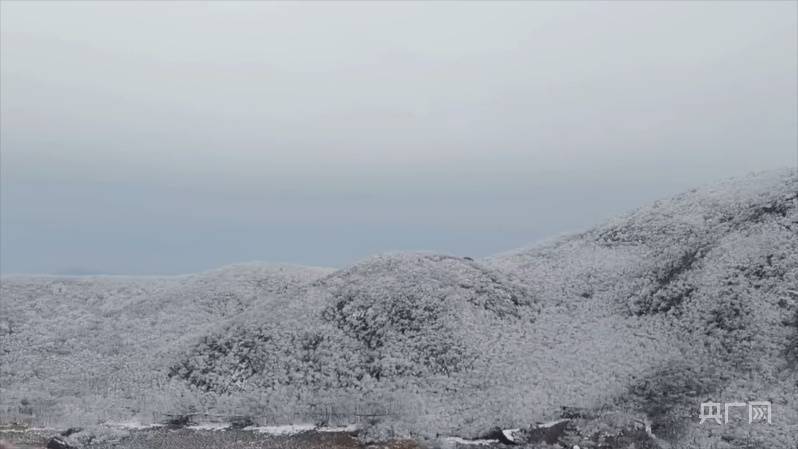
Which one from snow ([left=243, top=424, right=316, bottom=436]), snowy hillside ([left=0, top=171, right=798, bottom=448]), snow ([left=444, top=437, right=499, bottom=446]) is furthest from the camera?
snowy hillside ([left=0, top=171, right=798, bottom=448])

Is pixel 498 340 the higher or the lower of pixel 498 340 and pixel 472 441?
the higher

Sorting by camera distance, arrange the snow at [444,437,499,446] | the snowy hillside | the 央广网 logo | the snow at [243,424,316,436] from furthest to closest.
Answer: the snowy hillside
the snow at [243,424,316,436]
the snow at [444,437,499,446]
the 央广网 logo

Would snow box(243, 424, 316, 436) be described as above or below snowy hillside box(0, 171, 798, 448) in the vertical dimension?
below

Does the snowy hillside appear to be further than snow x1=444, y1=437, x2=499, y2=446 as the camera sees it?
Yes

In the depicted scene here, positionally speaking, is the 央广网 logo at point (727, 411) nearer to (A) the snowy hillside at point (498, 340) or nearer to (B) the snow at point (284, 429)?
(A) the snowy hillside at point (498, 340)

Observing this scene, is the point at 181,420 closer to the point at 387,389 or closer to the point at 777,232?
the point at 387,389

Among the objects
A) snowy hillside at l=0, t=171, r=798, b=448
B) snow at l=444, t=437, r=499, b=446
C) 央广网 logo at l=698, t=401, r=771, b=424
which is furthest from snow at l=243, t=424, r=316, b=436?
央广网 logo at l=698, t=401, r=771, b=424

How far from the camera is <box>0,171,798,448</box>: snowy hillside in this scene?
98.4 ft

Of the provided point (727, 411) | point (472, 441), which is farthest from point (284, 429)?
point (727, 411)

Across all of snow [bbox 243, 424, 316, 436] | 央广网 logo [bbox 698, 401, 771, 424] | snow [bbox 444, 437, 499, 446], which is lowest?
snow [bbox 243, 424, 316, 436]

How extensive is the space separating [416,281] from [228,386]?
47.9ft

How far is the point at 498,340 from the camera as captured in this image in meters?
37.8

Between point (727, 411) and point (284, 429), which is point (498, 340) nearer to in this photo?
point (727, 411)

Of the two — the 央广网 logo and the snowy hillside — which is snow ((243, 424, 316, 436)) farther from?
the 央广网 logo
